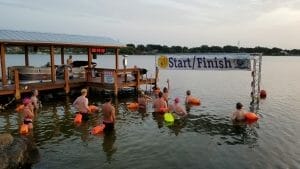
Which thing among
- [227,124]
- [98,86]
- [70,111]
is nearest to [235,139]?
[227,124]

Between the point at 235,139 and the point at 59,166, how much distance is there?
8.09m

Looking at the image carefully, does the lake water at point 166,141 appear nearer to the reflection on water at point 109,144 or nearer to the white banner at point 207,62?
the reflection on water at point 109,144

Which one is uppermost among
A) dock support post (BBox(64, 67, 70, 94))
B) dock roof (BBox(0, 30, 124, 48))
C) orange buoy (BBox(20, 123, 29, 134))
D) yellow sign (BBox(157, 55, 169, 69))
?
dock roof (BBox(0, 30, 124, 48))

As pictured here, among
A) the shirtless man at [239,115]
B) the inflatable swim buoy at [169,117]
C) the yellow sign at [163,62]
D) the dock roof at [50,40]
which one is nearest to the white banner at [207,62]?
the yellow sign at [163,62]

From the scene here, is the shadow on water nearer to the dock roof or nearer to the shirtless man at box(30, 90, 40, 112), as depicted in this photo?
the shirtless man at box(30, 90, 40, 112)

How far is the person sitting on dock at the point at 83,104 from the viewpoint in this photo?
18523 millimetres

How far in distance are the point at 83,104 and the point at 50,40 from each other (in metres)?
9.16

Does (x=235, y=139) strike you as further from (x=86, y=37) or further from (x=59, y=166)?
(x=86, y=37)

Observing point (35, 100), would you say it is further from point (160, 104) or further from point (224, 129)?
point (224, 129)

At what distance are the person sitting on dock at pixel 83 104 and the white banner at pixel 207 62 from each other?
11.1 metres

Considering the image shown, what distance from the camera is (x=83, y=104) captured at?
18641 mm

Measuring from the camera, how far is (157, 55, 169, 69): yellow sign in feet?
96.1

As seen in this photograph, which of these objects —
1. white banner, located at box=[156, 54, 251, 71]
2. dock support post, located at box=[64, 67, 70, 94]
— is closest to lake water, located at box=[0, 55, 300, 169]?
white banner, located at box=[156, 54, 251, 71]

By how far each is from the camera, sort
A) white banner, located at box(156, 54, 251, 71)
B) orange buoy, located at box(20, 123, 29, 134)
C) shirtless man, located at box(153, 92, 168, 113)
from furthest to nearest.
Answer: white banner, located at box(156, 54, 251, 71) → shirtless man, located at box(153, 92, 168, 113) → orange buoy, located at box(20, 123, 29, 134)
